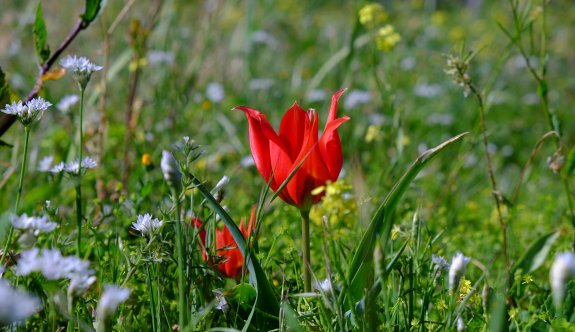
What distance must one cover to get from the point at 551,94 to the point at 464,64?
3452mm

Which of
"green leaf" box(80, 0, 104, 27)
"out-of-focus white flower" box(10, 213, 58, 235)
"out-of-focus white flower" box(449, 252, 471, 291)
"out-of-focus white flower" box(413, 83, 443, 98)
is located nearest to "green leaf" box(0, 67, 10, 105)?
"green leaf" box(80, 0, 104, 27)

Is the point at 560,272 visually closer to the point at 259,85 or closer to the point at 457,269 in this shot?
the point at 457,269

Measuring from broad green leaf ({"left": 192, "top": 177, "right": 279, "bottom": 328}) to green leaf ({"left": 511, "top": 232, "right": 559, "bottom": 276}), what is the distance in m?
0.61

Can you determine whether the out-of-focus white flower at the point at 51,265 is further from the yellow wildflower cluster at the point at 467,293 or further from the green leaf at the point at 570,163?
the green leaf at the point at 570,163

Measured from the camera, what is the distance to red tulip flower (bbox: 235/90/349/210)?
1.21 meters

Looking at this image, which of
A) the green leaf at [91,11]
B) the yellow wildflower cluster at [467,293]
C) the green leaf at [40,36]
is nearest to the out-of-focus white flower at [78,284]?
the yellow wildflower cluster at [467,293]

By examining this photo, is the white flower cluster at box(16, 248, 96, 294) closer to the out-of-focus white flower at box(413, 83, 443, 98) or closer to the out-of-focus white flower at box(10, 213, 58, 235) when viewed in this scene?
the out-of-focus white flower at box(10, 213, 58, 235)

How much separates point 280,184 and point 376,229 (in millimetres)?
185

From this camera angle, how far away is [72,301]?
0.93 meters

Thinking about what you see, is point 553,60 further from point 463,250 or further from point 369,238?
point 369,238

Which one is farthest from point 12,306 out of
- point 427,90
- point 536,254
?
point 427,90

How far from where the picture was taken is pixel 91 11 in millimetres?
1663

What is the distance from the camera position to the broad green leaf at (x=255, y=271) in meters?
1.19

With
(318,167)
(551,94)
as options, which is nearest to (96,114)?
(318,167)
